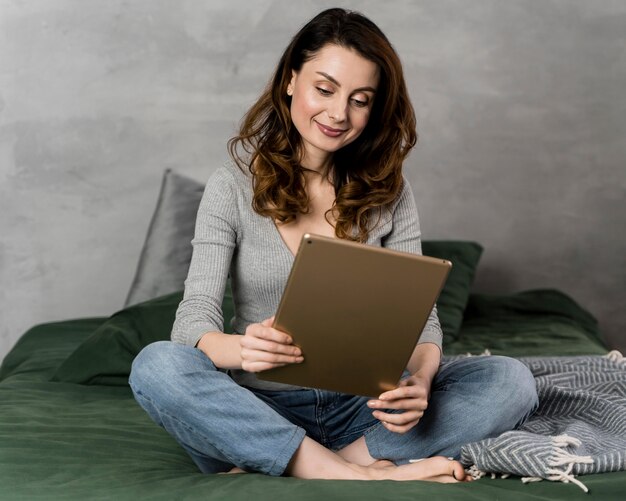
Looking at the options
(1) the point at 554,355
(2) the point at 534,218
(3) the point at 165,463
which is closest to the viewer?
(3) the point at 165,463

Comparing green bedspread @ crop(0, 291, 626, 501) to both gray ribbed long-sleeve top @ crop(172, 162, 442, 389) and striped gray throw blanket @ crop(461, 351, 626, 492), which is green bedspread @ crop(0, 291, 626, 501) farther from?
gray ribbed long-sleeve top @ crop(172, 162, 442, 389)

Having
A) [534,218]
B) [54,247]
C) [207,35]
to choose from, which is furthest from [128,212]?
[534,218]

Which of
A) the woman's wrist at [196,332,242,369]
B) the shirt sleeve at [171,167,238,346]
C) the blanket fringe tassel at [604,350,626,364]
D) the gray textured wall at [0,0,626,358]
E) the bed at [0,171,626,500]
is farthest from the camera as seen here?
the gray textured wall at [0,0,626,358]

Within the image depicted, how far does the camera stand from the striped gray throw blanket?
62.5 inches

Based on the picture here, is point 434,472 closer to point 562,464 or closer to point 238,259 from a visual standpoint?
point 562,464

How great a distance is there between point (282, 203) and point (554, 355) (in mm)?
1070

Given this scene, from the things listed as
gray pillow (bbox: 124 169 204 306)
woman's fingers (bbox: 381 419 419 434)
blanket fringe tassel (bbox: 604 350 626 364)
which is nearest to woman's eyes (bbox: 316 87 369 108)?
woman's fingers (bbox: 381 419 419 434)

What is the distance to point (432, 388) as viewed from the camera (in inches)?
71.7

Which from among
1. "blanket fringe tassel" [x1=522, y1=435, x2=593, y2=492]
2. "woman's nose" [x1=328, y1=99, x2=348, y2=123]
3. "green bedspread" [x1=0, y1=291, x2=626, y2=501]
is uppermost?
"woman's nose" [x1=328, y1=99, x2=348, y2=123]

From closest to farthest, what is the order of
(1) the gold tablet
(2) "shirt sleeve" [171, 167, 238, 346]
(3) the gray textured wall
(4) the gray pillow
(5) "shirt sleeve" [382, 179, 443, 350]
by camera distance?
(1) the gold tablet < (2) "shirt sleeve" [171, 167, 238, 346] < (5) "shirt sleeve" [382, 179, 443, 350] < (4) the gray pillow < (3) the gray textured wall

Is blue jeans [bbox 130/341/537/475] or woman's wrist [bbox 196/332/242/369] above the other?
woman's wrist [bbox 196/332/242/369]

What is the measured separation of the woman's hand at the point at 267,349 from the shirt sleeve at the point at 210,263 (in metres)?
0.21

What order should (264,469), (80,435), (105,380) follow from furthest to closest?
(105,380), (80,435), (264,469)

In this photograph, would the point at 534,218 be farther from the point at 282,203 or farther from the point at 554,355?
the point at 282,203
